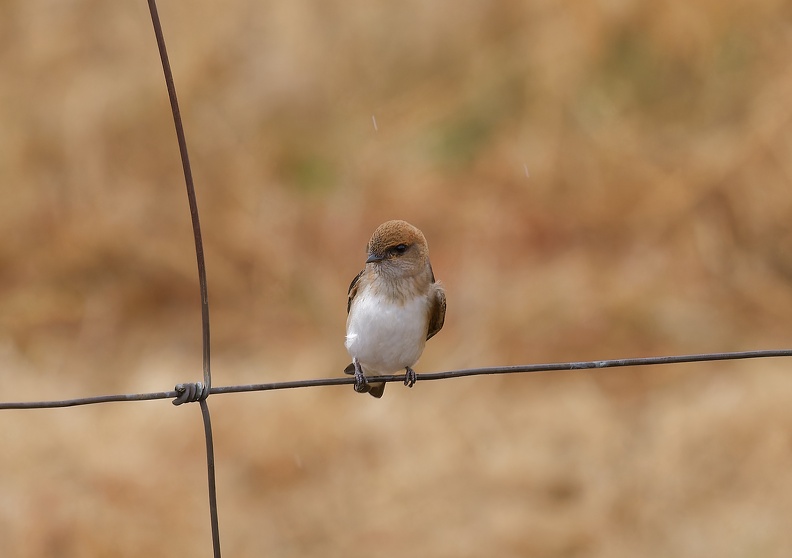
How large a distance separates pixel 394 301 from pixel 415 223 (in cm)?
546

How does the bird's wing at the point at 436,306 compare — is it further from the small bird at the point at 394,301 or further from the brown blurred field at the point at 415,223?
the brown blurred field at the point at 415,223

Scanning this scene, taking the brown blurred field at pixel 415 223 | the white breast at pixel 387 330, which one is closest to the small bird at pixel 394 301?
the white breast at pixel 387 330

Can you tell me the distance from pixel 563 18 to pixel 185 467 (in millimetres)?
5071

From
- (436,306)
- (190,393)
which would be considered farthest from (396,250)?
(190,393)

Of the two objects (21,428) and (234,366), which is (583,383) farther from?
(21,428)

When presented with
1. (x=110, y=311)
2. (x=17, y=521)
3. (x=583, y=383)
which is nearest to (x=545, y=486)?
(x=583, y=383)

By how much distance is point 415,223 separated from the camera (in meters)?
8.80

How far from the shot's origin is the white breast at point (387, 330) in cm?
335

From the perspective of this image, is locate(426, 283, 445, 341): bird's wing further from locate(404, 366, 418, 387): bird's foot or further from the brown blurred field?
the brown blurred field

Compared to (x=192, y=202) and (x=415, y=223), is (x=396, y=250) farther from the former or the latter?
(x=415, y=223)

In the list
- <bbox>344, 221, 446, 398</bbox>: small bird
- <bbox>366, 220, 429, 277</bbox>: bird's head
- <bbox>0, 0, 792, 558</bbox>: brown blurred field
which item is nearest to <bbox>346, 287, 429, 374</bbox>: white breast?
<bbox>344, 221, 446, 398</bbox>: small bird

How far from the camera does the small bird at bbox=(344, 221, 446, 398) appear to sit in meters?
3.34

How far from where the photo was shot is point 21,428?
293 inches

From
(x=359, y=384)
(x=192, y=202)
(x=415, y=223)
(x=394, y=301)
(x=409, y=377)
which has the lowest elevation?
(x=192, y=202)
